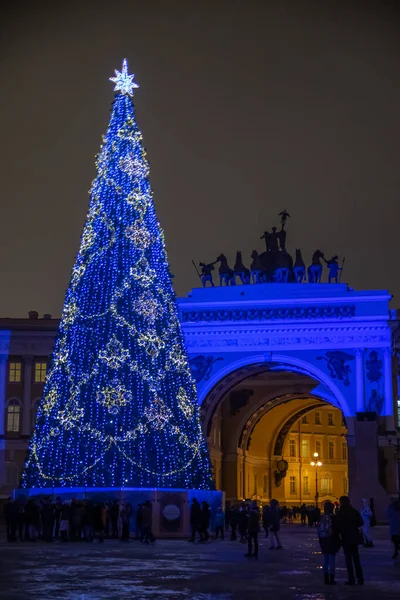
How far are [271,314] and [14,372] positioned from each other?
50.5ft

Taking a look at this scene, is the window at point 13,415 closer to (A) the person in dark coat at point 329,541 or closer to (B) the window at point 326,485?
(B) the window at point 326,485

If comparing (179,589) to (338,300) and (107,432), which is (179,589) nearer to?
(107,432)

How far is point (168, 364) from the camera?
3105cm

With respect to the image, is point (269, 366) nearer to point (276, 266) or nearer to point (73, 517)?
point (276, 266)

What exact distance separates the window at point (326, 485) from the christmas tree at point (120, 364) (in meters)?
42.9

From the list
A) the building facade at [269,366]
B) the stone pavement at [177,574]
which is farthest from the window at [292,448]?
the stone pavement at [177,574]

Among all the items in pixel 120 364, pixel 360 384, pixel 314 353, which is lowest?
pixel 120 364

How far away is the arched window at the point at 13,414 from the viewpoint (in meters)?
54.4

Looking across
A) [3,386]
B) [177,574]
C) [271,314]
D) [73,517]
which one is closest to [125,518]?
[73,517]

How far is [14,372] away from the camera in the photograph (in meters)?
54.9

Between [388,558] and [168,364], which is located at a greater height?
[168,364]

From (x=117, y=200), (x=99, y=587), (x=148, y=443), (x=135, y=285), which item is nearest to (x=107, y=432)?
(x=148, y=443)

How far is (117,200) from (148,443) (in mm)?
7914

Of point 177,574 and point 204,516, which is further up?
point 204,516
